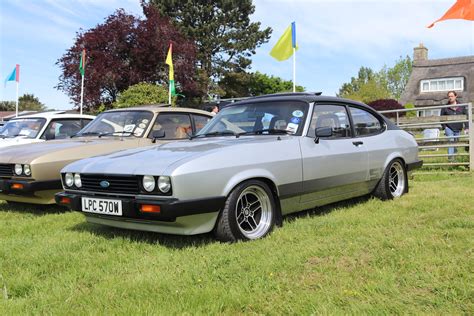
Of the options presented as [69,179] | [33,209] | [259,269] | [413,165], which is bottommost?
[259,269]

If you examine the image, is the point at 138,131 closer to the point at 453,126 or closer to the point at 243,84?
the point at 453,126

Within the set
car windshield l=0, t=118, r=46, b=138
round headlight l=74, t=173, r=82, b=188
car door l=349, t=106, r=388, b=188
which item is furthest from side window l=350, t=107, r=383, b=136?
car windshield l=0, t=118, r=46, b=138

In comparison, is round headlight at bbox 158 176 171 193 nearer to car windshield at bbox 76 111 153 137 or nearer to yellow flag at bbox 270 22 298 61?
car windshield at bbox 76 111 153 137

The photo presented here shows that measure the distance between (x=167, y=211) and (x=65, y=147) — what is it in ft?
9.58

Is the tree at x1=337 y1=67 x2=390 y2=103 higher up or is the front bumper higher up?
the tree at x1=337 y1=67 x2=390 y2=103

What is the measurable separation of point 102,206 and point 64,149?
83.7 inches

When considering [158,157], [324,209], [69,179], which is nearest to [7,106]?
[69,179]

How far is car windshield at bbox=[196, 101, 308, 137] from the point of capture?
15.8 ft

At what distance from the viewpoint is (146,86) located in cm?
2052

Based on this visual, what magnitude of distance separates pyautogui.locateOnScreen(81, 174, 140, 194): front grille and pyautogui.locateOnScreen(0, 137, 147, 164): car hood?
1627 millimetres

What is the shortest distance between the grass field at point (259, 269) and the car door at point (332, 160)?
33cm

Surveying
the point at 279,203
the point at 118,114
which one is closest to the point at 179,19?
the point at 118,114

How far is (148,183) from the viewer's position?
3740 mm

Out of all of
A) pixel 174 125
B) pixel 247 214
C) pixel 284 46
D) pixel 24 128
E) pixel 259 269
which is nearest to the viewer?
pixel 259 269
